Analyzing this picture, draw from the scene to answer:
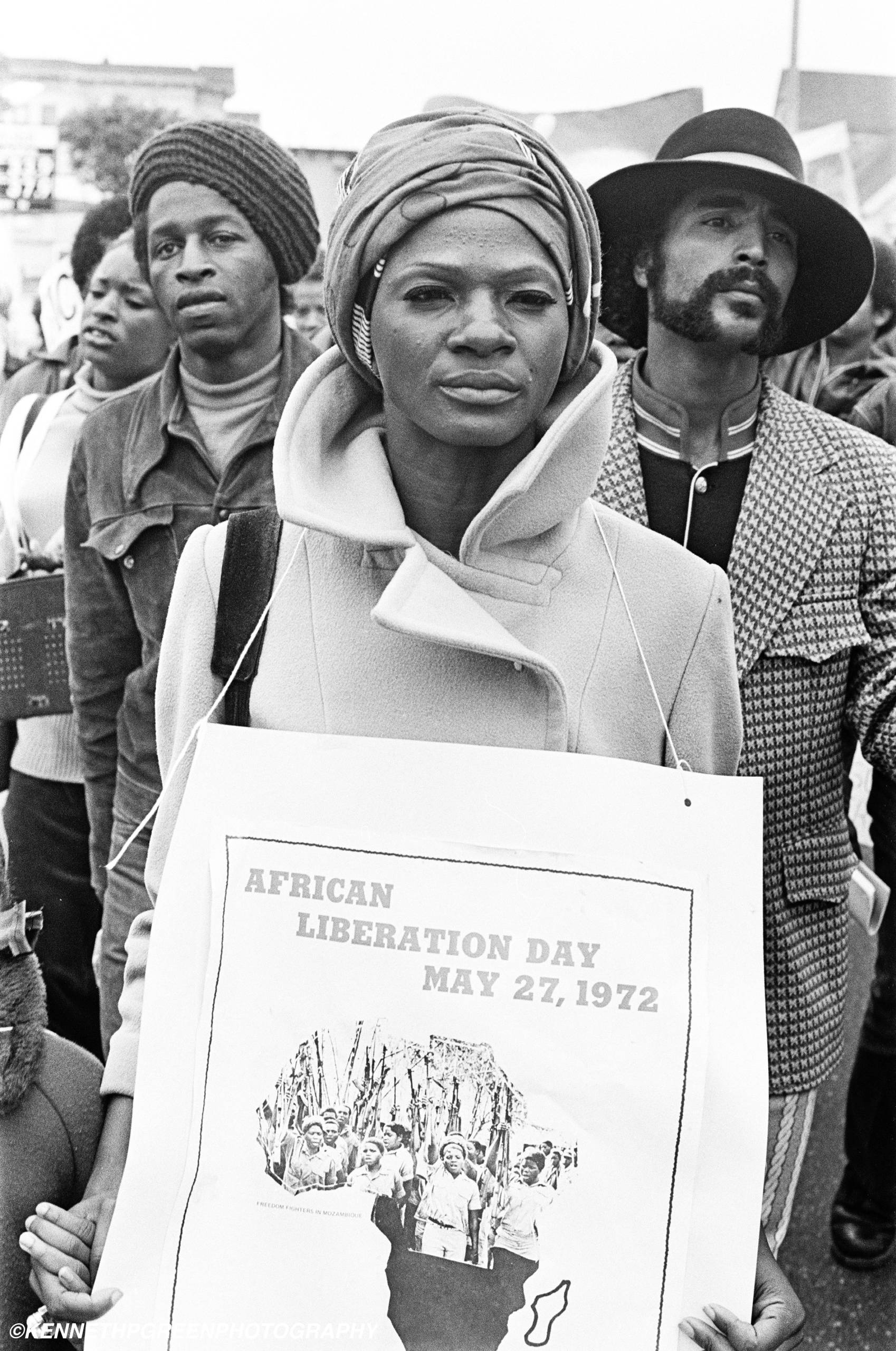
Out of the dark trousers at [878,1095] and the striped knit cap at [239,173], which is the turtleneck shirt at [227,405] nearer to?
Answer: the striped knit cap at [239,173]

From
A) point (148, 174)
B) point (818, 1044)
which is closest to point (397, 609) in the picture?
point (818, 1044)

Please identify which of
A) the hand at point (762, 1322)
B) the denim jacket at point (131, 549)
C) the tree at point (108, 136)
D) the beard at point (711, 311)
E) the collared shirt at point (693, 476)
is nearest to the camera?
the hand at point (762, 1322)

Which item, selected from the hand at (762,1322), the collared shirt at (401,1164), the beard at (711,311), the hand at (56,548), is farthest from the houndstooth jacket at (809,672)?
the hand at (56,548)

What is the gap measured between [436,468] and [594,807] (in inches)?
16.7

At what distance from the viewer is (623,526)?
1.62 metres

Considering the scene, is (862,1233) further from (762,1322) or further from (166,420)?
(166,420)

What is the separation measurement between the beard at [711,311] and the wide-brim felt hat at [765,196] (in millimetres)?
110

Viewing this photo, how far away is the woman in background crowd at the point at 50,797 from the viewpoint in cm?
321

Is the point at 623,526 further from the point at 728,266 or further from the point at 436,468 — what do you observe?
the point at 728,266

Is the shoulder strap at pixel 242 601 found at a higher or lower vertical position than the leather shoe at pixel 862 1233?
higher

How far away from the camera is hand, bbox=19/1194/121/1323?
1.33m

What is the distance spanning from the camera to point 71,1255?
1395 millimetres

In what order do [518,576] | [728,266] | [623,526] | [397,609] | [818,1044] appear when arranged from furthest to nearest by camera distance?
[728,266] → [818,1044] → [623,526] → [518,576] → [397,609]

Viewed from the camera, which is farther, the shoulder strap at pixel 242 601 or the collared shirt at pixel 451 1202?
the shoulder strap at pixel 242 601
